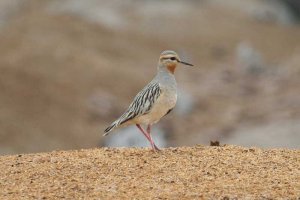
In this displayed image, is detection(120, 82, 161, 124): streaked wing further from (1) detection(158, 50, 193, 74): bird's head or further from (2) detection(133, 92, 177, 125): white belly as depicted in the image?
(1) detection(158, 50, 193, 74): bird's head

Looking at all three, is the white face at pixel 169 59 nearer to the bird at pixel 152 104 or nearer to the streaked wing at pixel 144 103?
the bird at pixel 152 104

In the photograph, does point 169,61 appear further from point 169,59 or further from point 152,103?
point 152,103

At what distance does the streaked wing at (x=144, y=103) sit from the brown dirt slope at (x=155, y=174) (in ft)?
1.18

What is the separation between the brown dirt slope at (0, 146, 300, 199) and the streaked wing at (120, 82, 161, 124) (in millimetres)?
361

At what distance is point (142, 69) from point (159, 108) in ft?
73.4

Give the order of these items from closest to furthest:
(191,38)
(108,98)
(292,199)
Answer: (292,199), (108,98), (191,38)

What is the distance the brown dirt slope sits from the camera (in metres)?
8.32

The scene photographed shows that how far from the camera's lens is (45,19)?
34.3 m

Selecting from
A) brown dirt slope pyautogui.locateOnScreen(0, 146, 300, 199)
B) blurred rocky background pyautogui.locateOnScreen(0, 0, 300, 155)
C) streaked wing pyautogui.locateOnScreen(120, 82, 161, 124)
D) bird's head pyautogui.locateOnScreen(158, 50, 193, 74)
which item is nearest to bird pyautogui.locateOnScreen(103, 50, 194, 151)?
streaked wing pyautogui.locateOnScreen(120, 82, 161, 124)

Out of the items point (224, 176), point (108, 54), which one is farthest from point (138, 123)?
point (108, 54)

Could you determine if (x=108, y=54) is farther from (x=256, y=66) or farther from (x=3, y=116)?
(x=3, y=116)

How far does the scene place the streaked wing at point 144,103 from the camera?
33.4ft

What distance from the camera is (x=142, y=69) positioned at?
32.5 meters

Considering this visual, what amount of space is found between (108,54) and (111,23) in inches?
181
